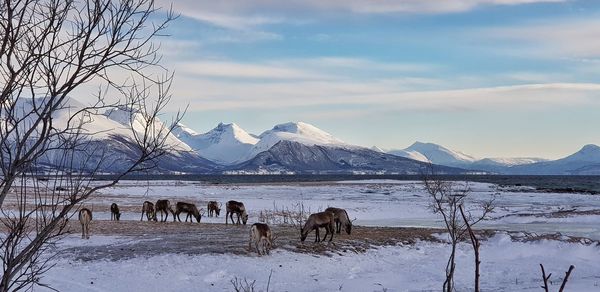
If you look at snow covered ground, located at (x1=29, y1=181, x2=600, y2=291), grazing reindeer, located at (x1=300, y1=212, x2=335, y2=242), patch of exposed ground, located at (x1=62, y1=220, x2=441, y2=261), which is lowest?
snow covered ground, located at (x1=29, y1=181, x2=600, y2=291)

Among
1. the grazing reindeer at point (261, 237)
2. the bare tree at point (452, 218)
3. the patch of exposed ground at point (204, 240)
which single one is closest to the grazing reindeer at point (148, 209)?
the patch of exposed ground at point (204, 240)

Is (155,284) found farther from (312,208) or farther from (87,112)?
(312,208)

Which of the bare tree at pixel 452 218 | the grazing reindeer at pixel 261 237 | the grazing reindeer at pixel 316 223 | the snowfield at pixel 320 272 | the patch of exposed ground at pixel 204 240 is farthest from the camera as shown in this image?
the grazing reindeer at pixel 316 223

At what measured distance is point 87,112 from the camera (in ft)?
15.9

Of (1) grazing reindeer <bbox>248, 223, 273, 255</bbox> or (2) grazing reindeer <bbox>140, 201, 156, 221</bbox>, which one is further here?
(2) grazing reindeer <bbox>140, 201, 156, 221</bbox>

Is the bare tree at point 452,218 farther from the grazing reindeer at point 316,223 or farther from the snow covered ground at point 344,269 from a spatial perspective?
the grazing reindeer at point 316,223

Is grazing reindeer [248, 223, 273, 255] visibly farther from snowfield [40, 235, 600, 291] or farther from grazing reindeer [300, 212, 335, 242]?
grazing reindeer [300, 212, 335, 242]

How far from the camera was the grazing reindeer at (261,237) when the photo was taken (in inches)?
722

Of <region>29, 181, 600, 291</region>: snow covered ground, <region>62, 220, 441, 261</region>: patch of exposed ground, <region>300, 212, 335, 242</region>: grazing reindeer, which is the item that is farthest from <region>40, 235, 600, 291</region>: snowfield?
<region>300, 212, 335, 242</region>: grazing reindeer

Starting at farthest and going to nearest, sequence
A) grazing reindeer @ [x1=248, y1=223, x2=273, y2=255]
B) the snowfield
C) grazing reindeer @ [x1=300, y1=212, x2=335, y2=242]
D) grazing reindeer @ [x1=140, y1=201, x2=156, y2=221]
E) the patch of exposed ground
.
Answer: grazing reindeer @ [x1=140, y1=201, x2=156, y2=221], grazing reindeer @ [x1=300, y1=212, x2=335, y2=242], the patch of exposed ground, grazing reindeer @ [x1=248, y1=223, x2=273, y2=255], the snowfield

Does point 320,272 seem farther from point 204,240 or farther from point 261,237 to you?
point 204,240

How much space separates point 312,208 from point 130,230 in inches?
812

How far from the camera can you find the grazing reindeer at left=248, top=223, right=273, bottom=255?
18344 millimetres

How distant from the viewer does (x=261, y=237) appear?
60.2 ft
